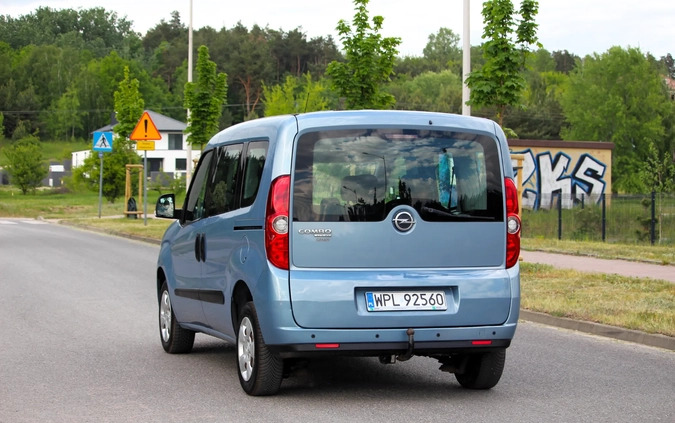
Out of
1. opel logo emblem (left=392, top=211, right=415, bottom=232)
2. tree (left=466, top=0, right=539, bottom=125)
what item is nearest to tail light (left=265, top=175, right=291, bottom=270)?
opel logo emblem (left=392, top=211, right=415, bottom=232)

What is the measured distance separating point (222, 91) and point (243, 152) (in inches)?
1169

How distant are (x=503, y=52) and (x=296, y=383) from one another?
1260cm

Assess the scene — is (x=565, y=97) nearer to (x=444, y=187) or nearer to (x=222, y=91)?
(x=222, y=91)

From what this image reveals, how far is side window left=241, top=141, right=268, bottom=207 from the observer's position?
7.98 m

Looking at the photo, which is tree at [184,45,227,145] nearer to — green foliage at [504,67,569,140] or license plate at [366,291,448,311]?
license plate at [366,291,448,311]

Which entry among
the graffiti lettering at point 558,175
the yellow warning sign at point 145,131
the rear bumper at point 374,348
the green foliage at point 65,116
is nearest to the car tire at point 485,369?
the rear bumper at point 374,348

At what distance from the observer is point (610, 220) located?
2897cm

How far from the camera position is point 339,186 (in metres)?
7.67

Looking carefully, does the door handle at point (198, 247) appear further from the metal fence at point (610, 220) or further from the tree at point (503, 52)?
the metal fence at point (610, 220)

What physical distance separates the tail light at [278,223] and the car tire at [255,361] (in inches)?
18.9

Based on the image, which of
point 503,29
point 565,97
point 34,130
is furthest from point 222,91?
point 34,130

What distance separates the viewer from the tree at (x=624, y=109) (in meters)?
87.4

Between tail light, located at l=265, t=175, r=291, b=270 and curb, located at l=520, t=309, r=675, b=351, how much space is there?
189 inches

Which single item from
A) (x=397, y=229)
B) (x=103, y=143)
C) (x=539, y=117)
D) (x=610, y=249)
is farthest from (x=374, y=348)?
(x=539, y=117)
